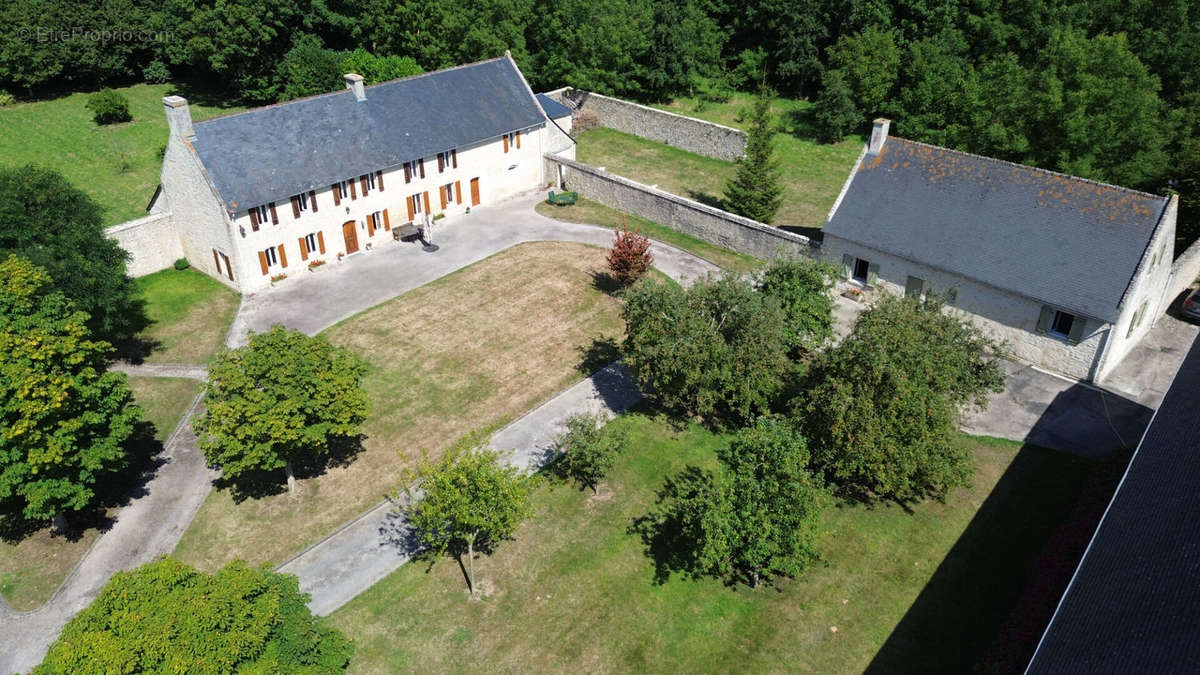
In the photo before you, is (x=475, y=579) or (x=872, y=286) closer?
(x=475, y=579)

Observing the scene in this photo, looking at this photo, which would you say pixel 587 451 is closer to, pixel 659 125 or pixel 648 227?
pixel 648 227

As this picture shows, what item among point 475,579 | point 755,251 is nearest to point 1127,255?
point 755,251

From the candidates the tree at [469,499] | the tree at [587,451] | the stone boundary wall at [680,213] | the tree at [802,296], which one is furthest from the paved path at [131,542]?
the stone boundary wall at [680,213]

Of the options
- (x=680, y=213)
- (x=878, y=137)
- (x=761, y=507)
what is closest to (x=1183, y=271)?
(x=878, y=137)

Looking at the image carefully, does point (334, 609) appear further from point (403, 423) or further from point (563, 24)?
point (563, 24)

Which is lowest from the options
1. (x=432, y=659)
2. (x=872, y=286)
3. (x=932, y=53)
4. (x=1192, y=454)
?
(x=432, y=659)

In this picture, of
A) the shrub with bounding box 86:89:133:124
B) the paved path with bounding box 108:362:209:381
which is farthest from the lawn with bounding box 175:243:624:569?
the shrub with bounding box 86:89:133:124

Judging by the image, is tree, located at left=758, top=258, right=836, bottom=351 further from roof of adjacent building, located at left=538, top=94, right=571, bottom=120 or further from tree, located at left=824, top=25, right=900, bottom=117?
tree, located at left=824, top=25, right=900, bottom=117

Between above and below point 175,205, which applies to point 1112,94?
above
